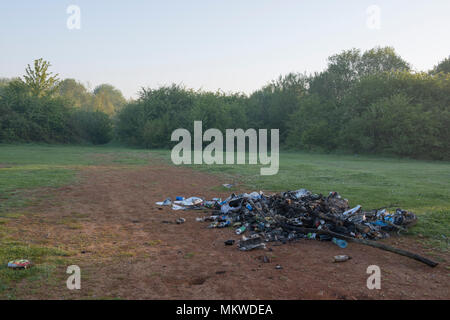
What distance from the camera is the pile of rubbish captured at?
578 cm

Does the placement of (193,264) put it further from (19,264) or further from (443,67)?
(443,67)

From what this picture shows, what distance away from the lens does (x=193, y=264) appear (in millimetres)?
4609

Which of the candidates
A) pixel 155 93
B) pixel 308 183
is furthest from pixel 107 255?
pixel 155 93

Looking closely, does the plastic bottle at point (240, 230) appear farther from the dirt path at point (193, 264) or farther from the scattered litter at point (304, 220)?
the dirt path at point (193, 264)

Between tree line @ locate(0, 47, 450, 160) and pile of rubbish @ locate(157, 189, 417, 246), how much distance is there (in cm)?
2617

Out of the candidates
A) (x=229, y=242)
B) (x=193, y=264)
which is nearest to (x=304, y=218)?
(x=229, y=242)

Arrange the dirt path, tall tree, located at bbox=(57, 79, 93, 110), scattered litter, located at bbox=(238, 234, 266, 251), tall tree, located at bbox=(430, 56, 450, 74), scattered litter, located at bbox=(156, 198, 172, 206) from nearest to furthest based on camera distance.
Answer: the dirt path, scattered litter, located at bbox=(238, 234, 266, 251), scattered litter, located at bbox=(156, 198, 172, 206), tall tree, located at bbox=(430, 56, 450, 74), tall tree, located at bbox=(57, 79, 93, 110)

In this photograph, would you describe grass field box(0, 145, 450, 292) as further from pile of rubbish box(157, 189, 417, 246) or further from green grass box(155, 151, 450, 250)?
pile of rubbish box(157, 189, 417, 246)

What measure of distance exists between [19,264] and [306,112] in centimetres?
3921

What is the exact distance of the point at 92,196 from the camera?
31.1ft

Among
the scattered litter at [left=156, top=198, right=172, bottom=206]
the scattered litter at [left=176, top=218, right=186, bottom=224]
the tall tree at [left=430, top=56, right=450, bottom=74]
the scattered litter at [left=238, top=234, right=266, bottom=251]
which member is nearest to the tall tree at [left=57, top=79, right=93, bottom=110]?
the tall tree at [left=430, top=56, right=450, bottom=74]
